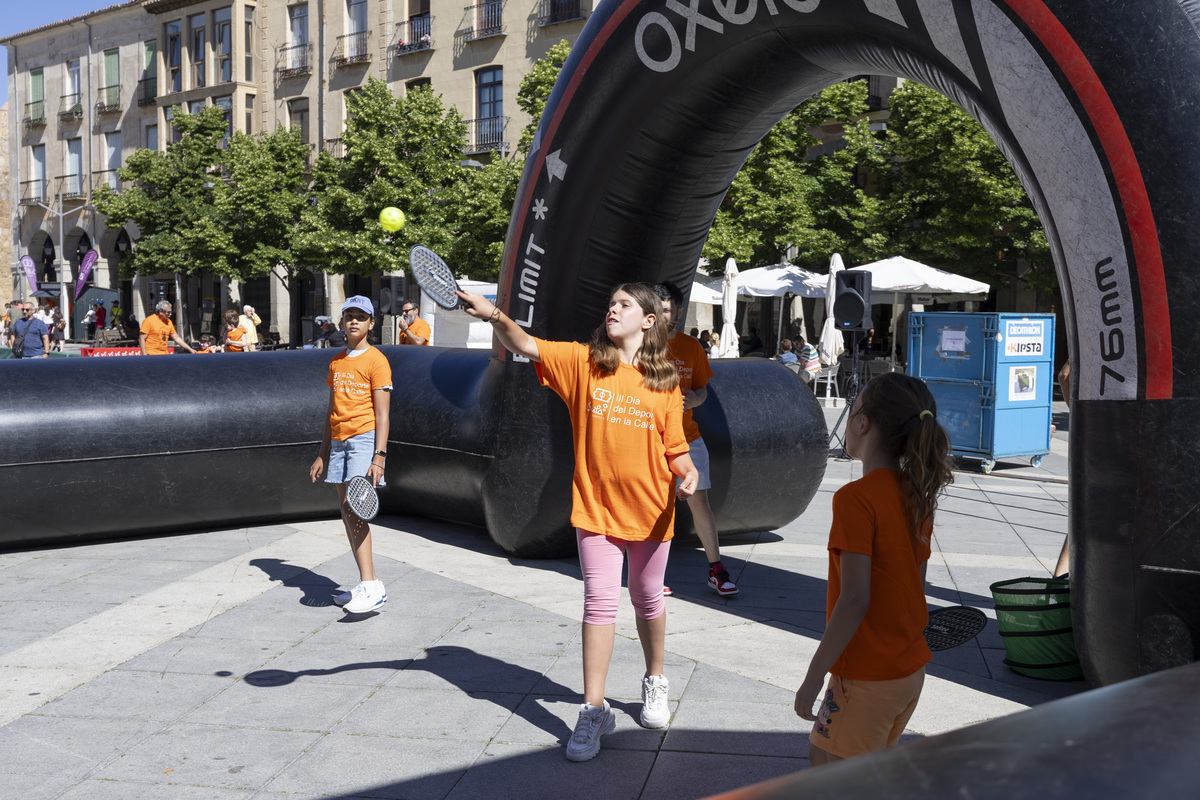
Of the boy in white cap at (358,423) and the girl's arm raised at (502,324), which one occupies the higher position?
the girl's arm raised at (502,324)

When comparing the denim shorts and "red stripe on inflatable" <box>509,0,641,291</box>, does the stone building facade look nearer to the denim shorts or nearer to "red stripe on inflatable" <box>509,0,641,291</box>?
"red stripe on inflatable" <box>509,0,641,291</box>

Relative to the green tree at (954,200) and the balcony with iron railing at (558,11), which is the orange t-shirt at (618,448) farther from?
the balcony with iron railing at (558,11)

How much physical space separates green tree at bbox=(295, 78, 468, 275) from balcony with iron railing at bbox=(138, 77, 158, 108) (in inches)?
710

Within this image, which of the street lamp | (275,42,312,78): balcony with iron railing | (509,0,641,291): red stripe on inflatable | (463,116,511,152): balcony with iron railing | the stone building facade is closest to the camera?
(509,0,641,291): red stripe on inflatable

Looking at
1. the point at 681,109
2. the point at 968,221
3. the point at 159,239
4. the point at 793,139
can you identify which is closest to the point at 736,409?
the point at 681,109

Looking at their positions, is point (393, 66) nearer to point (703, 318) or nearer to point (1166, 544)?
point (703, 318)

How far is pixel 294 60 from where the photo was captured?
40.2m

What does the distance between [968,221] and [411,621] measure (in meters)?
19.9

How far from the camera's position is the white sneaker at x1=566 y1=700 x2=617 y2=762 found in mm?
3633

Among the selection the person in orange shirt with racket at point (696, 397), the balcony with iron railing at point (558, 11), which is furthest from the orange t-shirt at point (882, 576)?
the balcony with iron railing at point (558, 11)

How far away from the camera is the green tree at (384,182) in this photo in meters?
30.4

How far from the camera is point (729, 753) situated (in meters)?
3.69

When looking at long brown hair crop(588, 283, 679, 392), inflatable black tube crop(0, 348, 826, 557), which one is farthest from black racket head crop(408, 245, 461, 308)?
inflatable black tube crop(0, 348, 826, 557)

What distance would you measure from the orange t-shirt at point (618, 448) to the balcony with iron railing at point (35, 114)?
181 ft
